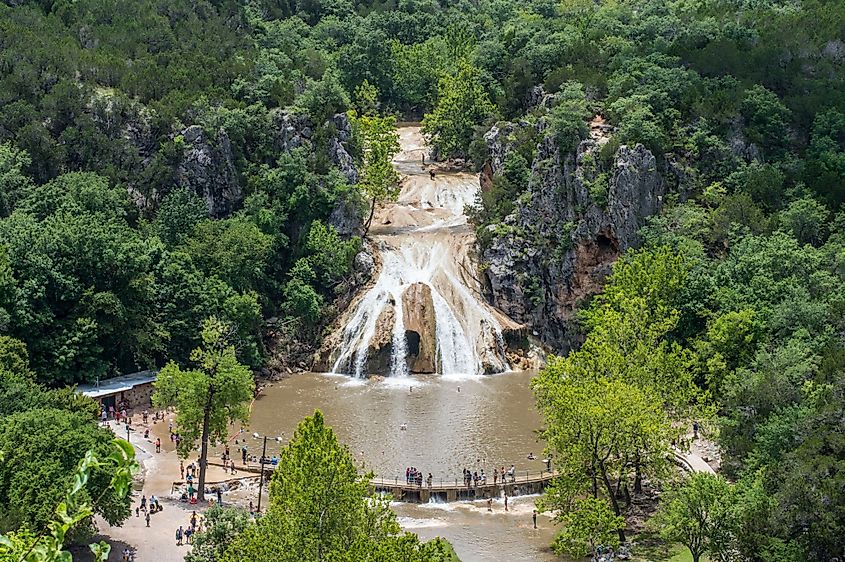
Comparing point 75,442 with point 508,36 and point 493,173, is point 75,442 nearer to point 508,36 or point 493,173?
point 493,173

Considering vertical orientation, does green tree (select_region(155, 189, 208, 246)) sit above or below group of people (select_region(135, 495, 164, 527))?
above

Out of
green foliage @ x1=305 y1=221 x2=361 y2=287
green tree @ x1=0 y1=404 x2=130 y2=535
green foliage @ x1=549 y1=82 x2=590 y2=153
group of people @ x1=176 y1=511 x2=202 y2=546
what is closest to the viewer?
green tree @ x1=0 y1=404 x2=130 y2=535

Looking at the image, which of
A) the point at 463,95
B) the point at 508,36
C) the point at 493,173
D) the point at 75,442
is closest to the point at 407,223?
the point at 493,173

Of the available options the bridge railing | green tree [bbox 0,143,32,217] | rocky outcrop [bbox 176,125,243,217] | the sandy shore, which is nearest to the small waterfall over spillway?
rocky outcrop [bbox 176,125,243,217]

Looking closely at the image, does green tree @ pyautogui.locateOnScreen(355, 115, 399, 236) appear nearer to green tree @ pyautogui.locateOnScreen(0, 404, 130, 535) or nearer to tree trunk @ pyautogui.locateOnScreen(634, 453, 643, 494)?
tree trunk @ pyautogui.locateOnScreen(634, 453, 643, 494)

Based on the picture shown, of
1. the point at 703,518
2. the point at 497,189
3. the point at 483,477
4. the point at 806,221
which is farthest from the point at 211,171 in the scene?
the point at 703,518

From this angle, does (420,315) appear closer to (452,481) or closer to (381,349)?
(381,349)

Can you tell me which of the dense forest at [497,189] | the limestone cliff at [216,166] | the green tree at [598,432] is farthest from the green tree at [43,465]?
the limestone cliff at [216,166]
